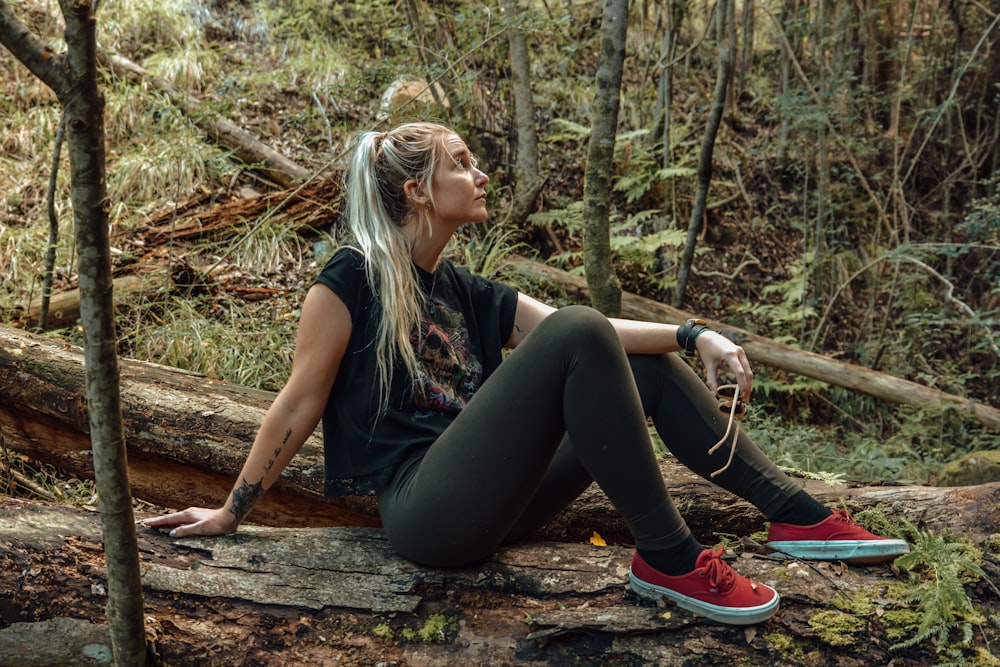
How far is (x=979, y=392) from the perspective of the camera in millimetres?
6410

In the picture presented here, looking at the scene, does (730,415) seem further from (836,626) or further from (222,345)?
(222,345)

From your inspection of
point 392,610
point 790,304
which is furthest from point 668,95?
point 392,610

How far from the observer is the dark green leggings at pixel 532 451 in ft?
6.75

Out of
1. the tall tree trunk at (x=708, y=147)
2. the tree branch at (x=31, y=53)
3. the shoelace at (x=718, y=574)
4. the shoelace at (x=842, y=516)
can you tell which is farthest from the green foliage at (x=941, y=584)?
the tall tree trunk at (x=708, y=147)

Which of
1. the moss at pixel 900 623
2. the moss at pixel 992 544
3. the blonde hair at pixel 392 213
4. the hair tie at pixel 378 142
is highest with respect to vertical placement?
the hair tie at pixel 378 142

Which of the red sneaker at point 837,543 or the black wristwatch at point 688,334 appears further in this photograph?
the black wristwatch at point 688,334

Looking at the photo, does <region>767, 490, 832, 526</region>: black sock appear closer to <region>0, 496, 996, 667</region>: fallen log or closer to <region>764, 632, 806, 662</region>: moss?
<region>0, 496, 996, 667</region>: fallen log

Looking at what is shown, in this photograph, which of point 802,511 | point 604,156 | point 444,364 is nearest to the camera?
point 802,511

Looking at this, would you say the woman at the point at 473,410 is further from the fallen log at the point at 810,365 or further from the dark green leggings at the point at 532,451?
the fallen log at the point at 810,365

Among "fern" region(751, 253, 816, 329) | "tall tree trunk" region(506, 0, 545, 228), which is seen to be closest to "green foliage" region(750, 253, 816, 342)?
"fern" region(751, 253, 816, 329)

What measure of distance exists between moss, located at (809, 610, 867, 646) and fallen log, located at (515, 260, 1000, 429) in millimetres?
3324

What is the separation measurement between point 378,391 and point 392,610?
61 cm

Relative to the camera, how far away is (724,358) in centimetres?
240

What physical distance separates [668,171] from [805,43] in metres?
3.33
